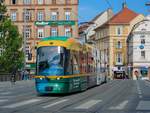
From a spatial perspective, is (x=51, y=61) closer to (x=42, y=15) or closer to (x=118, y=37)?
(x=42, y=15)

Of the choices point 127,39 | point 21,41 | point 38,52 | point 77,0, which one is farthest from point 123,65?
point 38,52

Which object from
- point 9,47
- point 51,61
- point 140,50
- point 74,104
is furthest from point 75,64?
point 140,50

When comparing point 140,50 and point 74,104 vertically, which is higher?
point 140,50

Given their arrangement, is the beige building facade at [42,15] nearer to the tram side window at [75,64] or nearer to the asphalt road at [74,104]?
the tram side window at [75,64]

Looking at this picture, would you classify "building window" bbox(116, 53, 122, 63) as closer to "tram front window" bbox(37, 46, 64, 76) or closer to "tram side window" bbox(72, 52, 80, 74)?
"tram side window" bbox(72, 52, 80, 74)

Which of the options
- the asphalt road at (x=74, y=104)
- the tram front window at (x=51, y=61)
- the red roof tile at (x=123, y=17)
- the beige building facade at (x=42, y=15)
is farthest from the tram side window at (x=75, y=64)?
the red roof tile at (x=123, y=17)

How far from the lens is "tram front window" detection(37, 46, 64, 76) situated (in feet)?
92.8

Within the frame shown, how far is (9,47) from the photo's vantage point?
8225 cm

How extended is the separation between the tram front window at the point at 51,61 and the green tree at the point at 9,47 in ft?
175

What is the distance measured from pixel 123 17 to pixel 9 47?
60.7 metres

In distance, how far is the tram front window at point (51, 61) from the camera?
28.3 meters

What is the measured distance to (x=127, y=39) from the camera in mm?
133250

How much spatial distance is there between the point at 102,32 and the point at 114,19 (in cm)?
757

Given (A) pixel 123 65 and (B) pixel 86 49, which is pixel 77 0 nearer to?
(A) pixel 123 65
